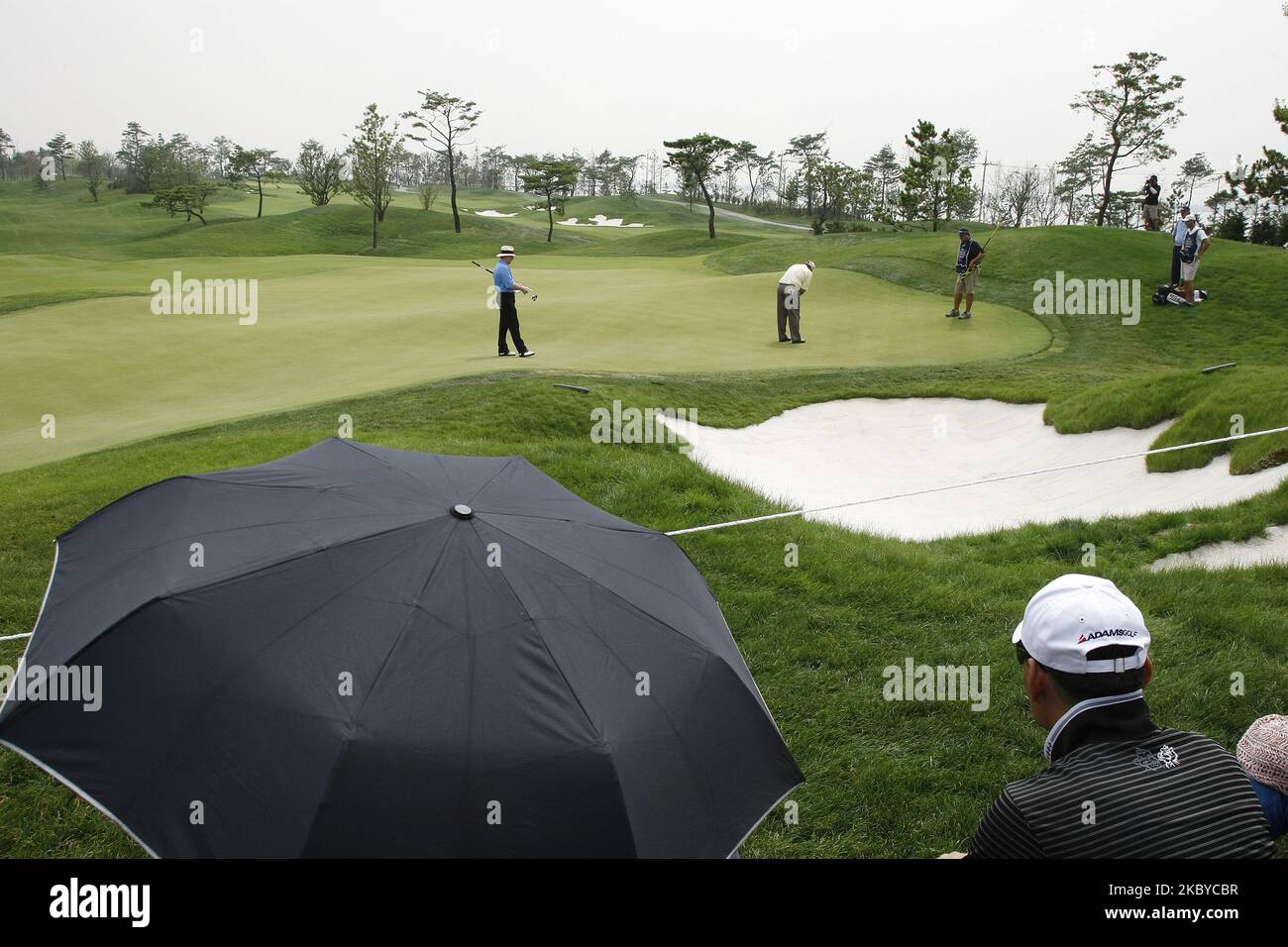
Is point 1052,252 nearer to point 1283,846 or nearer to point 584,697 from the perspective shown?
point 1283,846

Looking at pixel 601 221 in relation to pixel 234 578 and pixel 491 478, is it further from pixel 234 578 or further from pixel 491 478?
pixel 234 578

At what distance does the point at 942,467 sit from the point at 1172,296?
14.3 metres

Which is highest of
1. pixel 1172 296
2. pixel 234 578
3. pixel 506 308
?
pixel 1172 296

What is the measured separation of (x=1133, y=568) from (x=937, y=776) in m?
A: 3.64

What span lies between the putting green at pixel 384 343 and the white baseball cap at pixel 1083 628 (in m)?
10.8

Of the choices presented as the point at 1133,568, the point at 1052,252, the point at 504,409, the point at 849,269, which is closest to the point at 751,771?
the point at 1133,568

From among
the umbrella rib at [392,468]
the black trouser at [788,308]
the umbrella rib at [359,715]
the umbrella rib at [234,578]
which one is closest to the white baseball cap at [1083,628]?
the umbrella rib at [359,715]

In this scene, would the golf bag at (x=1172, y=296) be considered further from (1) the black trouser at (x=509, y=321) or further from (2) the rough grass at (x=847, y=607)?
(1) the black trouser at (x=509, y=321)

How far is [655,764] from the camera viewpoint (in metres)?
2.90

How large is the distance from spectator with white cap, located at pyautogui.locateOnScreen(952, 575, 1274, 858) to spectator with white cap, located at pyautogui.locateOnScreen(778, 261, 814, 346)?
14765 mm

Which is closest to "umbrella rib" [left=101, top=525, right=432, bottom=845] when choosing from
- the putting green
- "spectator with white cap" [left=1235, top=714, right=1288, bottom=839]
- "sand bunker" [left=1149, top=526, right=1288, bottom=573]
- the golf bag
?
"spectator with white cap" [left=1235, top=714, right=1288, bottom=839]

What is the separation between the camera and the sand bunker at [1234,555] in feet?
23.9

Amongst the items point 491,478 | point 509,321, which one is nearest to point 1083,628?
point 491,478

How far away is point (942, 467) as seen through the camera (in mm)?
11836
